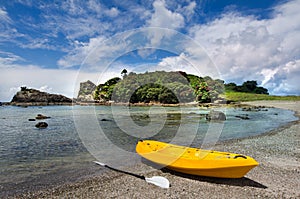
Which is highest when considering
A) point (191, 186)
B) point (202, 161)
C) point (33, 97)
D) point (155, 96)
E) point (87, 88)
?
point (33, 97)

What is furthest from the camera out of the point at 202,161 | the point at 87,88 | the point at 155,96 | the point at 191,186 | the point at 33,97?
the point at 33,97

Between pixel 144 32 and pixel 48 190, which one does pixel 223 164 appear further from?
pixel 144 32

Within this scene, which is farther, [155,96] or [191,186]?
[155,96]

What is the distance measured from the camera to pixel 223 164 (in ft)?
22.5

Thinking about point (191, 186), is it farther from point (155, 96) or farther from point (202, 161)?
point (155, 96)

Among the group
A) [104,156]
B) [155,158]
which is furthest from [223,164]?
[104,156]

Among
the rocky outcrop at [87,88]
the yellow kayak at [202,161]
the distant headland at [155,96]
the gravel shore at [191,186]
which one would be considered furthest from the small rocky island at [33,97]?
the gravel shore at [191,186]

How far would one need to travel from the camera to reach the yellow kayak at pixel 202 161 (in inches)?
265

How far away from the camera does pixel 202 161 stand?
7.20 metres

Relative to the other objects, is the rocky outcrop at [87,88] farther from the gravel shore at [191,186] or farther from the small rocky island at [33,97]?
the small rocky island at [33,97]

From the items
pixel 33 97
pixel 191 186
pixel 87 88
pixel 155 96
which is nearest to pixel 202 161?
pixel 191 186

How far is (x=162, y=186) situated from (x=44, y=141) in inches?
507

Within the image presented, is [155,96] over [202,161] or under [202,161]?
Result: over

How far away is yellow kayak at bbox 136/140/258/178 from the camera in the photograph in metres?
6.72
